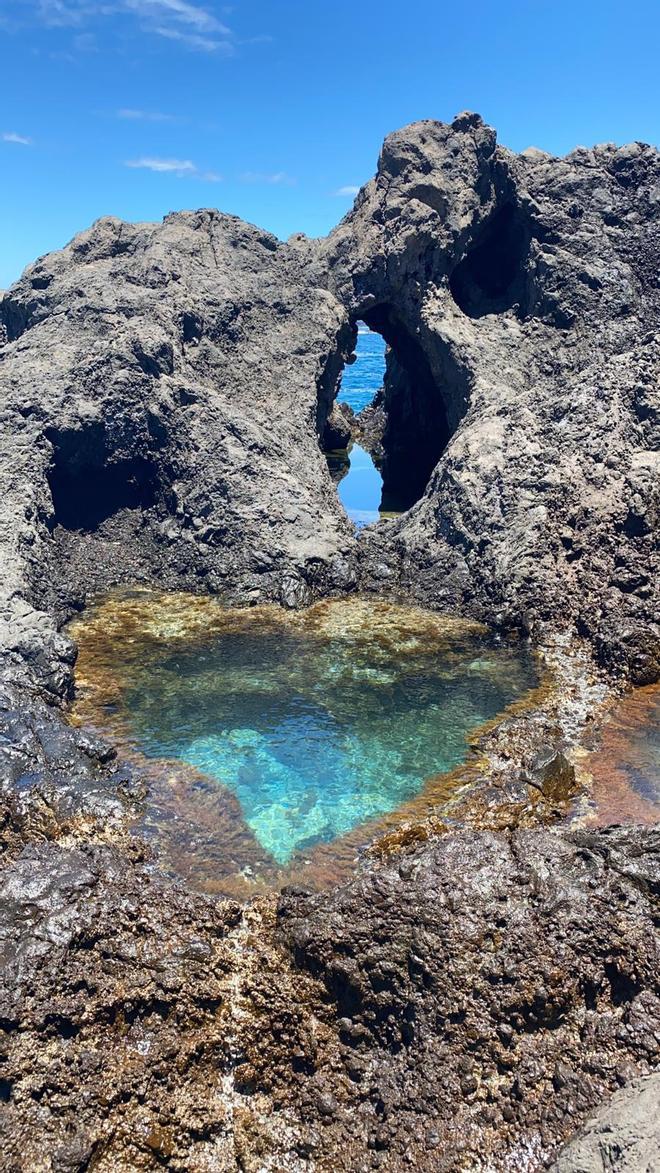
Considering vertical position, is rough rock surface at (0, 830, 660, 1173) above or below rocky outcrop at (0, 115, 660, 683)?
below

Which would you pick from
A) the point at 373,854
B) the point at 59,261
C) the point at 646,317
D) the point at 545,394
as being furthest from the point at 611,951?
the point at 59,261

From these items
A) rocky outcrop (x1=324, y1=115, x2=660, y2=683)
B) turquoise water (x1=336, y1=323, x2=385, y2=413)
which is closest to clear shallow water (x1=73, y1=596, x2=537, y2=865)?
rocky outcrop (x1=324, y1=115, x2=660, y2=683)

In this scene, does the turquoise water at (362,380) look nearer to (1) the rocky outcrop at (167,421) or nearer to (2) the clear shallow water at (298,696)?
(1) the rocky outcrop at (167,421)

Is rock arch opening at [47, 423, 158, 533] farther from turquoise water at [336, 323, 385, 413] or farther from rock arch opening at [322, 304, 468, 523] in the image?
turquoise water at [336, 323, 385, 413]

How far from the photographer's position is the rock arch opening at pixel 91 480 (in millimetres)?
26734

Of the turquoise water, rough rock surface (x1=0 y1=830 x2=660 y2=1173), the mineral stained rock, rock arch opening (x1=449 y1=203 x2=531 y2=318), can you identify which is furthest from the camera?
the turquoise water

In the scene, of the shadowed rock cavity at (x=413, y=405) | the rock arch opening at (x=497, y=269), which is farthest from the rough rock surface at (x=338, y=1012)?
the rock arch opening at (x=497, y=269)

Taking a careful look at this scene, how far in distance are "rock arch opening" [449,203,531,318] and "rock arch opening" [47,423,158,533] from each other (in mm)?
15191

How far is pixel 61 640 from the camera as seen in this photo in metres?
19.1

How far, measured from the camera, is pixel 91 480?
92.3ft

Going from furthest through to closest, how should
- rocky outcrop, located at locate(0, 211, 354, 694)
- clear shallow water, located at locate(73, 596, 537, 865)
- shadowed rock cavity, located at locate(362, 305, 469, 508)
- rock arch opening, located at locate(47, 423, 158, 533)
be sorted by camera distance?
shadowed rock cavity, located at locate(362, 305, 469, 508)
rock arch opening, located at locate(47, 423, 158, 533)
rocky outcrop, located at locate(0, 211, 354, 694)
clear shallow water, located at locate(73, 596, 537, 865)

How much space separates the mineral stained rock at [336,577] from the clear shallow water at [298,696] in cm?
135

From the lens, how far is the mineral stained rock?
9.05m

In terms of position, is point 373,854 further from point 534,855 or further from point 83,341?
point 83,341
